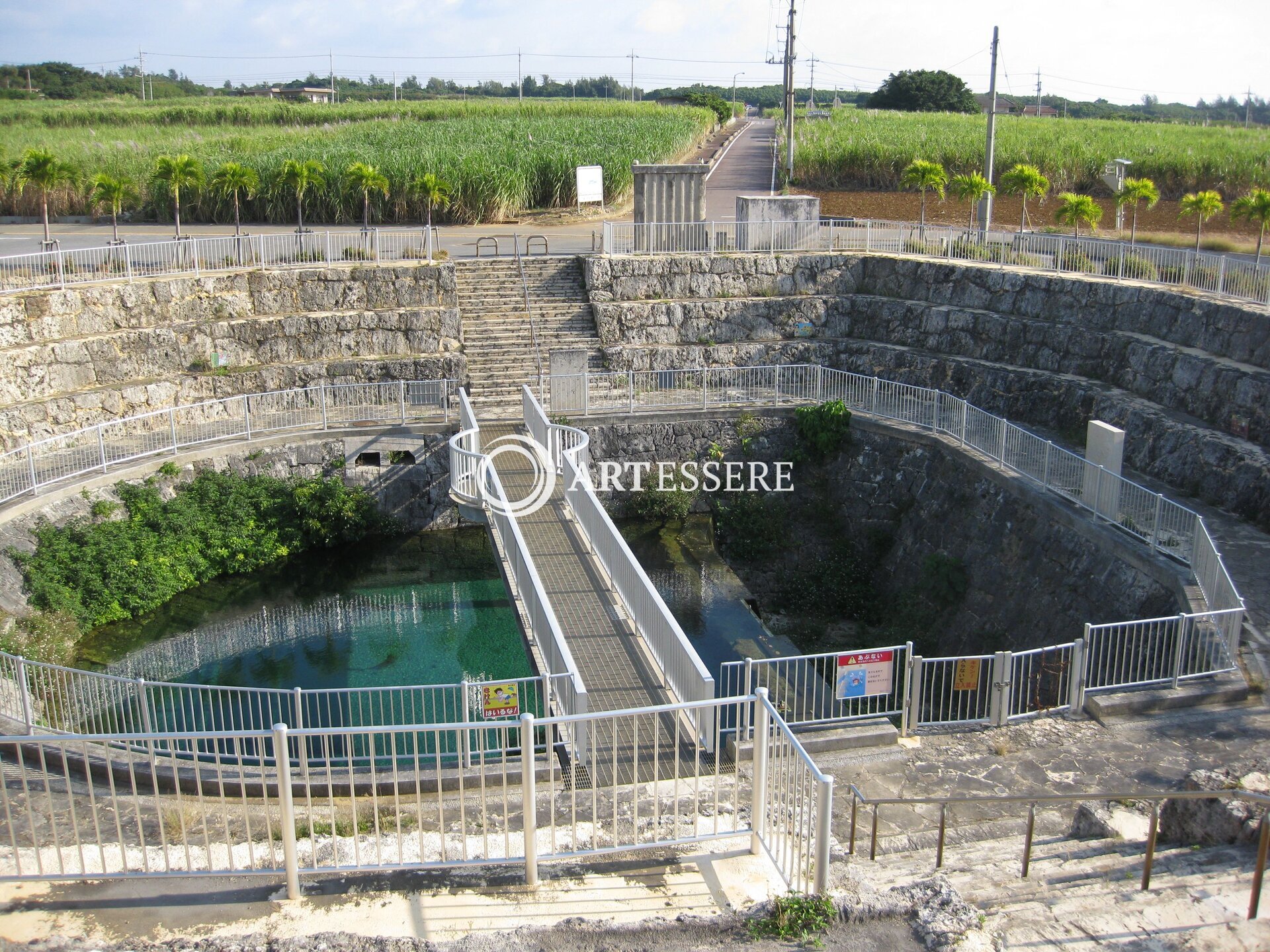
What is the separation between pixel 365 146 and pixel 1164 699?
3443 cm

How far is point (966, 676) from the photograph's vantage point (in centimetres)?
1109

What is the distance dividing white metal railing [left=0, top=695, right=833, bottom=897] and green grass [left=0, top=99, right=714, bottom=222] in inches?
954

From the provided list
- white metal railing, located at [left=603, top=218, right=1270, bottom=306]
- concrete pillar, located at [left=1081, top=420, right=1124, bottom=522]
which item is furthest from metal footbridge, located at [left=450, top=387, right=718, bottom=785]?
white metal railing, located at [left=603, top=218, right=1270, bottom=306]

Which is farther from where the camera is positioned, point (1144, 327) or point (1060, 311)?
point (1060, 311)

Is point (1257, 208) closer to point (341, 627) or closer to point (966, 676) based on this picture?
point (966, 676)

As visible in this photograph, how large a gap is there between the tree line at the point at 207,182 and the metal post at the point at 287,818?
19.7 metres

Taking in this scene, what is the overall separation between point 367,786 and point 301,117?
5525cm

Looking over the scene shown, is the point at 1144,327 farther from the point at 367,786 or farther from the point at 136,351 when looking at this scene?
the point at 136,351

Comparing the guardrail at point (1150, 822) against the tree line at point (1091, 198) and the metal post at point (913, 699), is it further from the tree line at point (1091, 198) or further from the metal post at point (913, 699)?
the tree line at point (1091, 198)

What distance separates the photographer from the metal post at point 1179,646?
11.1 m

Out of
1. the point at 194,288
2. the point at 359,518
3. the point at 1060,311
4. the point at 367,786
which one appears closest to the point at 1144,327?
the point at 1060,311

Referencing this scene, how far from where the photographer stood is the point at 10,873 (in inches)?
283

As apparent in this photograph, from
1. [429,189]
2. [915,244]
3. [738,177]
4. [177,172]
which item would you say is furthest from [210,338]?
[738,177]

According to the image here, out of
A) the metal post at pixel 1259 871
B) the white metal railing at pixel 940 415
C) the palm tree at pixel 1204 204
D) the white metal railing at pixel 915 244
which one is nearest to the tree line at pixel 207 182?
the white metal railing at pixel 915 244
